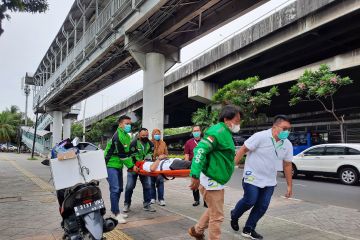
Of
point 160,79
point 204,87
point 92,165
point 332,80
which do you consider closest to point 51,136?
point 204,87

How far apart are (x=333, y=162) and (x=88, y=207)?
11.5m

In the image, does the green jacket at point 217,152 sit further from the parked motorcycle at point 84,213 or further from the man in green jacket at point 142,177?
the man in green jacket at point 142,177

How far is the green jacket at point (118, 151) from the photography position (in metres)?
5.94

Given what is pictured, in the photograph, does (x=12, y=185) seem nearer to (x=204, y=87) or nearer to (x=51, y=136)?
(x=204, y=87)

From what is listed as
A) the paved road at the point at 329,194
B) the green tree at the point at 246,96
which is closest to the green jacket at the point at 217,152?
the paved road at the point at 329,194

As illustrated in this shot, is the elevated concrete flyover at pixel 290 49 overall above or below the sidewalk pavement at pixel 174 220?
above

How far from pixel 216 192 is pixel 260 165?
113cm

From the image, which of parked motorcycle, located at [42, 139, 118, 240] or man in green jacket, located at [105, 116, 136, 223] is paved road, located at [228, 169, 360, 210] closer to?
man in green jacket, located at [105, 116, 136, 223]

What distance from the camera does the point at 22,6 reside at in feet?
24.1

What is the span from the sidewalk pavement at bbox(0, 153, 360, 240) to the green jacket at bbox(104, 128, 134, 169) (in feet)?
3.33

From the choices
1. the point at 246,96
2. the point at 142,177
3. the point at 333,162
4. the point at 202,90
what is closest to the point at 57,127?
the point at 202,90

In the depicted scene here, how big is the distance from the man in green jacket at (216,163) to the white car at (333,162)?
10.2 meters

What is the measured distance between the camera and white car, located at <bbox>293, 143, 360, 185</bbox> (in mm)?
12547

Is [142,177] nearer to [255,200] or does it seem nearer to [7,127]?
[255,200]
